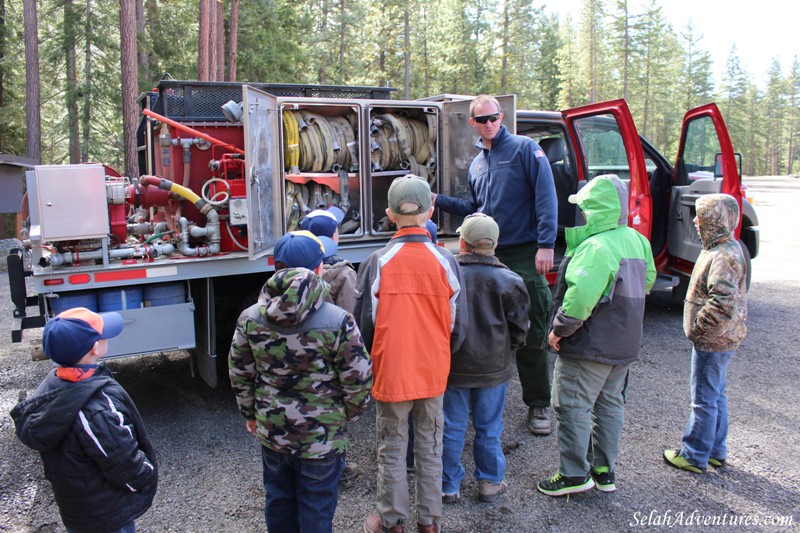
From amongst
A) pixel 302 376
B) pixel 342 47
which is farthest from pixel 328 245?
pixel 342 47

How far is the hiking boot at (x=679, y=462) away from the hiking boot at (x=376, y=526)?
180 cm

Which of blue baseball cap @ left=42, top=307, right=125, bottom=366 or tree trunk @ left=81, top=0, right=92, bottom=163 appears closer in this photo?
blue baseball cap @ left=42, top=307, right=125, bottom=366

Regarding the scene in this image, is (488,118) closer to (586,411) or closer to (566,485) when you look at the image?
(586,411)

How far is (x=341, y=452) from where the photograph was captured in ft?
8.25

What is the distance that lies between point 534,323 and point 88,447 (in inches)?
114

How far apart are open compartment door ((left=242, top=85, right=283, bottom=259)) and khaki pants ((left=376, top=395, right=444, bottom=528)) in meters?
1.81

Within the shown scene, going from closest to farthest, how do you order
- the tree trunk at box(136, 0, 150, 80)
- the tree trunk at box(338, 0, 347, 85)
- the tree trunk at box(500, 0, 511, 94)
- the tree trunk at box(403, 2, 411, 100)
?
1. the tree trunk at box(136, 0, 150, 80)
2. the tree trunk at box(338, 0, 347, 85)
3. the tree trunk at box(403, 2, 411, 100)
4. the tree trunk at box(500, 0, 511, 94)

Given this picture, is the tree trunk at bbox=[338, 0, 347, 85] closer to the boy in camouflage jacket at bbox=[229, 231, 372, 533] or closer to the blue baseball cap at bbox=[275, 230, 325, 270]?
the blue baseball cap at bbox=[275, 230, 325, 270]

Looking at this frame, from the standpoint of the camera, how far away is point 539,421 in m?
4.19

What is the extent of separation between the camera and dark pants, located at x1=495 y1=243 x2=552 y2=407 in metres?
4.20

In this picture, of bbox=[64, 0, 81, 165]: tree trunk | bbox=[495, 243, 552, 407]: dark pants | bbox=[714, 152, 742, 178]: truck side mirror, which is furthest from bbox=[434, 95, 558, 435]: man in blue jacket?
bbox=[64, 0, 81, 165]: tree trunk

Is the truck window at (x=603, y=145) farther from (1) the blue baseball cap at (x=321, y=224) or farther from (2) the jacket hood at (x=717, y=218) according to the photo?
(1) the blue baseball cap at (x=321, y=224)

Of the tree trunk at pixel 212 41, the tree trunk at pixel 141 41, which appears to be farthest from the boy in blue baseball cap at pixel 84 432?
the tree trunk at pixel 141 41

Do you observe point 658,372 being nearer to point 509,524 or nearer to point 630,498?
point 630,498
